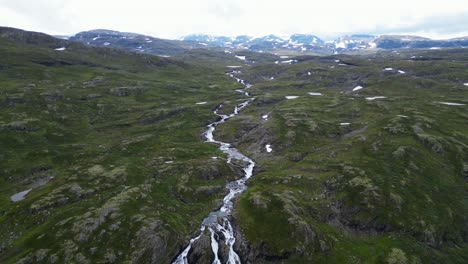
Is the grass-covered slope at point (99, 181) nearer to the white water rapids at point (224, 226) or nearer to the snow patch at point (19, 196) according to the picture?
the snow patch at point (19, 196)

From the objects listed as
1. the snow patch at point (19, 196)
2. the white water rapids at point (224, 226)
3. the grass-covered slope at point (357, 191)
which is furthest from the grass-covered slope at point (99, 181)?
the grass-covered slope at point (357, 191)

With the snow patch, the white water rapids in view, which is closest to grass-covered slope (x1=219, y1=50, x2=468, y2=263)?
the white water rapids

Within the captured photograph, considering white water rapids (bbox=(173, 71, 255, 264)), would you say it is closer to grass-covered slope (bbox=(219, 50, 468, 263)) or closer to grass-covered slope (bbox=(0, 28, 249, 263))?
grass-covered slope (bbox=(0, 28, 249, 263))

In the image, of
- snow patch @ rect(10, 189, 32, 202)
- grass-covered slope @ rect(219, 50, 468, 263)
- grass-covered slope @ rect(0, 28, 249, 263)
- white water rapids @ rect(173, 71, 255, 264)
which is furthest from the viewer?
snow patch @ rect(10, 189, 32, 202)

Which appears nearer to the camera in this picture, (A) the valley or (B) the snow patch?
(A) the valley

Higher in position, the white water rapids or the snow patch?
the snow patch

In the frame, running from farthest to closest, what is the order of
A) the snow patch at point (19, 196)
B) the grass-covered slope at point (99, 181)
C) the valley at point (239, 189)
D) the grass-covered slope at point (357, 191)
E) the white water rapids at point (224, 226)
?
1. the snow patch at point (19, 196)
2. the grass-covered slope at point (357, 191)
3. the valley at point (239, 189)
4. the white water rapids at point (224, 226)
5. the grass-covered slope at point (99, 181)

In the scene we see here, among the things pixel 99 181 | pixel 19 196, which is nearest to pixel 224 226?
pixel 99 181

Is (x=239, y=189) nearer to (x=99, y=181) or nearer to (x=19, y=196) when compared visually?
(x=99, y=181)

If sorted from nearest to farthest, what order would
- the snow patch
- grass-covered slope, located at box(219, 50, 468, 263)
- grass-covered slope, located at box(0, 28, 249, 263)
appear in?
1. grass-covered slope, located at box(0, 28, 249, 263)
2. grass-covered slope, located at box(219, 50, 468, 263)
3. the snow patch

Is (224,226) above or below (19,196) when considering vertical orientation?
below

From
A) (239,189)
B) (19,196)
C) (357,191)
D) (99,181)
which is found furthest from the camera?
(239,189)

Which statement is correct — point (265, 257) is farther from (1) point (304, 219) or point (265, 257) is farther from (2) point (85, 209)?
(2) point (85, 209)
